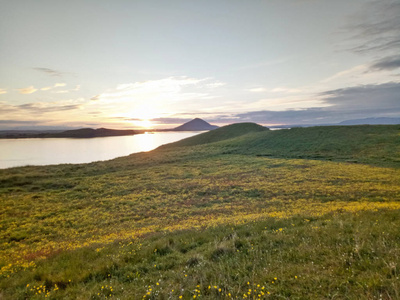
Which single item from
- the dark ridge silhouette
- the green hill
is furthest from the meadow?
the dark ridge silhouette

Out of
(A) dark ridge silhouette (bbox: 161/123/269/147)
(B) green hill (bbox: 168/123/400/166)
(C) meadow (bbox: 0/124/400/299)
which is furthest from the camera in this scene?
(A) dark ridge silhouette (bbox: 161/123/269/147)

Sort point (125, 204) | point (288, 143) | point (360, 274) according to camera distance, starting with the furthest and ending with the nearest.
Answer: point (288, 143) → point (125, 204) → point (360, 274)

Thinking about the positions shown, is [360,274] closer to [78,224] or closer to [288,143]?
[78,224]

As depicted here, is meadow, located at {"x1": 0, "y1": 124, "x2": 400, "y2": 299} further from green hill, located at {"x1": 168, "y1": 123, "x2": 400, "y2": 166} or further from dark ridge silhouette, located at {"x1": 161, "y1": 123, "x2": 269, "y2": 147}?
dark ridge silhouette, located at {"x1": 161, "y1": 123, "x2": 269, "y2": 147}

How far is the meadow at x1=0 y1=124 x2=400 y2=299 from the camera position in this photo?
5480mm

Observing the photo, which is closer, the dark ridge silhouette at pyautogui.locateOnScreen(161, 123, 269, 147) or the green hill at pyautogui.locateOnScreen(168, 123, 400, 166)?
the green hill at pyautogui.locateOnScreen(168, 123, 400, 166)

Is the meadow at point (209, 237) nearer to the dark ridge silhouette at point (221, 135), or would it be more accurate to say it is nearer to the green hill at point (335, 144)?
the green hill at point (335, 144)

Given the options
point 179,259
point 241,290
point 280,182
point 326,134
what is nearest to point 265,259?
point 241,290

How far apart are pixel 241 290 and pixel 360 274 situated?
302cm

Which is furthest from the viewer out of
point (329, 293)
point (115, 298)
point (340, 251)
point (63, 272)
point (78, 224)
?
point (78, 224)

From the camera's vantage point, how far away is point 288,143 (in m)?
70.3

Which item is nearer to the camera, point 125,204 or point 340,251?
point 340,251

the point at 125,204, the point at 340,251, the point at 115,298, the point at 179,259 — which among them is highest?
the point at 340,251

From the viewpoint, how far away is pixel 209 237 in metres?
10.1
